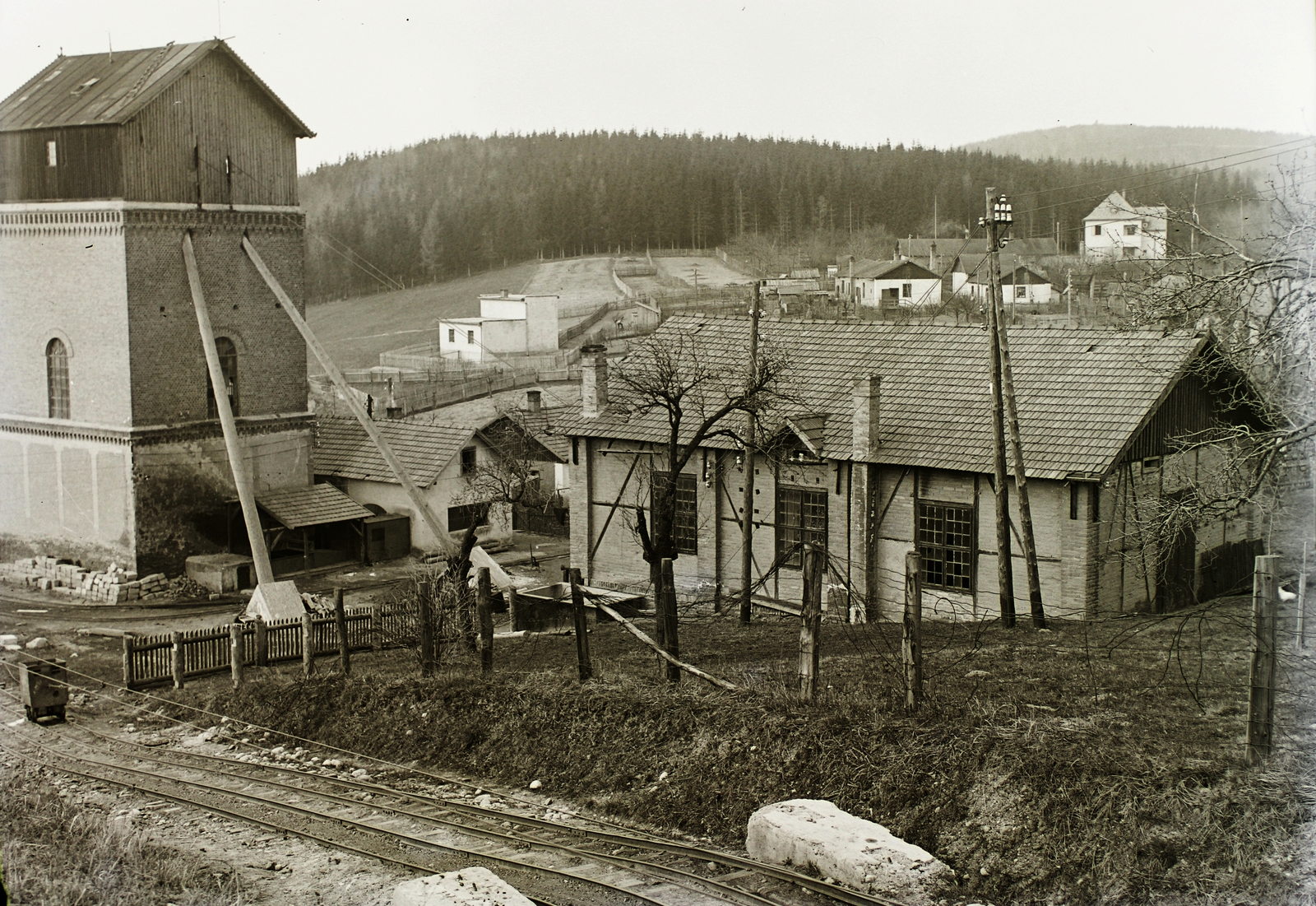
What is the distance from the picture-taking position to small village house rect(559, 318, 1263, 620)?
22578mm

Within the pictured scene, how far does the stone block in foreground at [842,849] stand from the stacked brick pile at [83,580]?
23375mm

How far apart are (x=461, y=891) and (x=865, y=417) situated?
16185mm

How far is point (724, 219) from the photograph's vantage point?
3452 inches

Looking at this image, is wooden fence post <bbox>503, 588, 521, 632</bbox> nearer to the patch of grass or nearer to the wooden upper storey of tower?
the patch of grass

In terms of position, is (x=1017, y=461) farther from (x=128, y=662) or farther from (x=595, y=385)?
(x=128, y=662)

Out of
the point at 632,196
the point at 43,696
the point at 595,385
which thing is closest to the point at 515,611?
the point at 595,385

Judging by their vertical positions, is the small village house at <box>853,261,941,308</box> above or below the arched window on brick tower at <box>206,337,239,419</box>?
above

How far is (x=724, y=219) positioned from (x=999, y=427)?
229 feet

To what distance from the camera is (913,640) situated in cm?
1218

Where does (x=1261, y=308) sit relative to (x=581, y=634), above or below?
above

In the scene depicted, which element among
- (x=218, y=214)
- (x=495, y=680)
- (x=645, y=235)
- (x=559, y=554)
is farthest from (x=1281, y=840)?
(x=645, y=235)

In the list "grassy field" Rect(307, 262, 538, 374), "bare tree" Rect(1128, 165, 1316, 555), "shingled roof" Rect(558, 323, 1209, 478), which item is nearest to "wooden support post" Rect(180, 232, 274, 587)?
"shingled roof" Rect(558, 323, 1209, 478)

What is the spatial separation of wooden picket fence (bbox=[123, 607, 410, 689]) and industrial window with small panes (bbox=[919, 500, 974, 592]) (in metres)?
10.0

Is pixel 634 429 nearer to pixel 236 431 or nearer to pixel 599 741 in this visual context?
pixel 236 431
